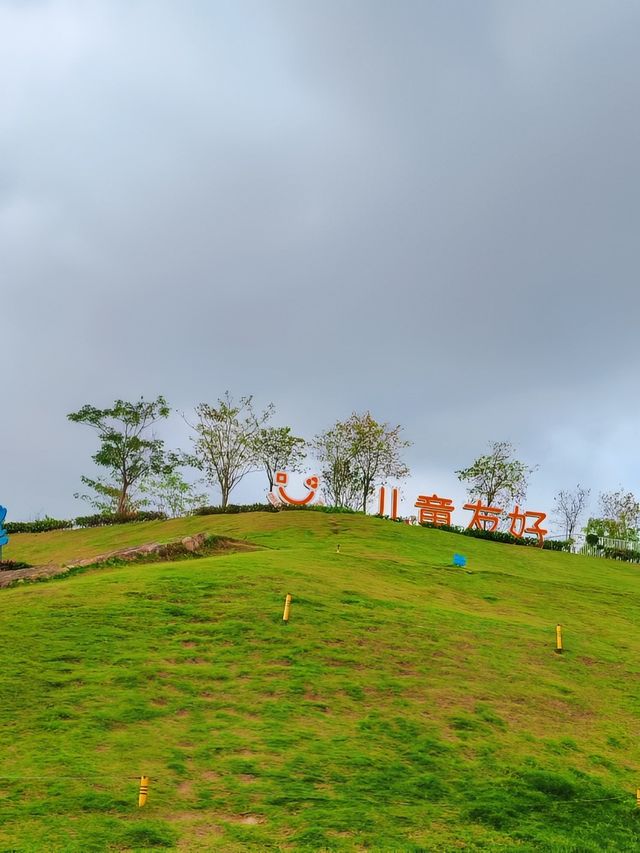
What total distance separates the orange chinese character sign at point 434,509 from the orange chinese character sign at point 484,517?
1.46 m

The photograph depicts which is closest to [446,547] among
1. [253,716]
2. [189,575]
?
[189,575]

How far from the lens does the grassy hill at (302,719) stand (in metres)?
8.24

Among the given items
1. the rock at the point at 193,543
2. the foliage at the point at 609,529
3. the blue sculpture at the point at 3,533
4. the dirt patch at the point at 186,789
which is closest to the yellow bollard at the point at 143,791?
the dirt patch at the point at 186,789

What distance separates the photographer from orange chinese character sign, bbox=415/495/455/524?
42.3 metres

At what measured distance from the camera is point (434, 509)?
42.3m

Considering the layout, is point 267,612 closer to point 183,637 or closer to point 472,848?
point 183,637

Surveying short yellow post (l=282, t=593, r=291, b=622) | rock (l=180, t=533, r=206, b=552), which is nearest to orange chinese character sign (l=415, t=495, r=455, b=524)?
rock (l=180, t=533, r=206, b=552)

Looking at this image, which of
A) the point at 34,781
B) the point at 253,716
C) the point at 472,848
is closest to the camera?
the point at 472,848

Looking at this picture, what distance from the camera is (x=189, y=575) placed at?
61.3 ft

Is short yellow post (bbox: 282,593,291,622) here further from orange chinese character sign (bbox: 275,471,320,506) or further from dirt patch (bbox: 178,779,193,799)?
orange chinese character sign (bbox: 275,471,320,506)

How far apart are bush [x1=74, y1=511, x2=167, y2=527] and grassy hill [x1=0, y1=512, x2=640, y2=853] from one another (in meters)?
29.4

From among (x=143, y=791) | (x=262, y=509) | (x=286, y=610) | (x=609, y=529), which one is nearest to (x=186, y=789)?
(x=143, y=791)

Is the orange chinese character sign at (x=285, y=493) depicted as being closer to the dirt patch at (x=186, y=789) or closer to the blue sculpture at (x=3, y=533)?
the blue sculpture at (x=3, y=533)

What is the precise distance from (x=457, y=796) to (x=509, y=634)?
8.73m
